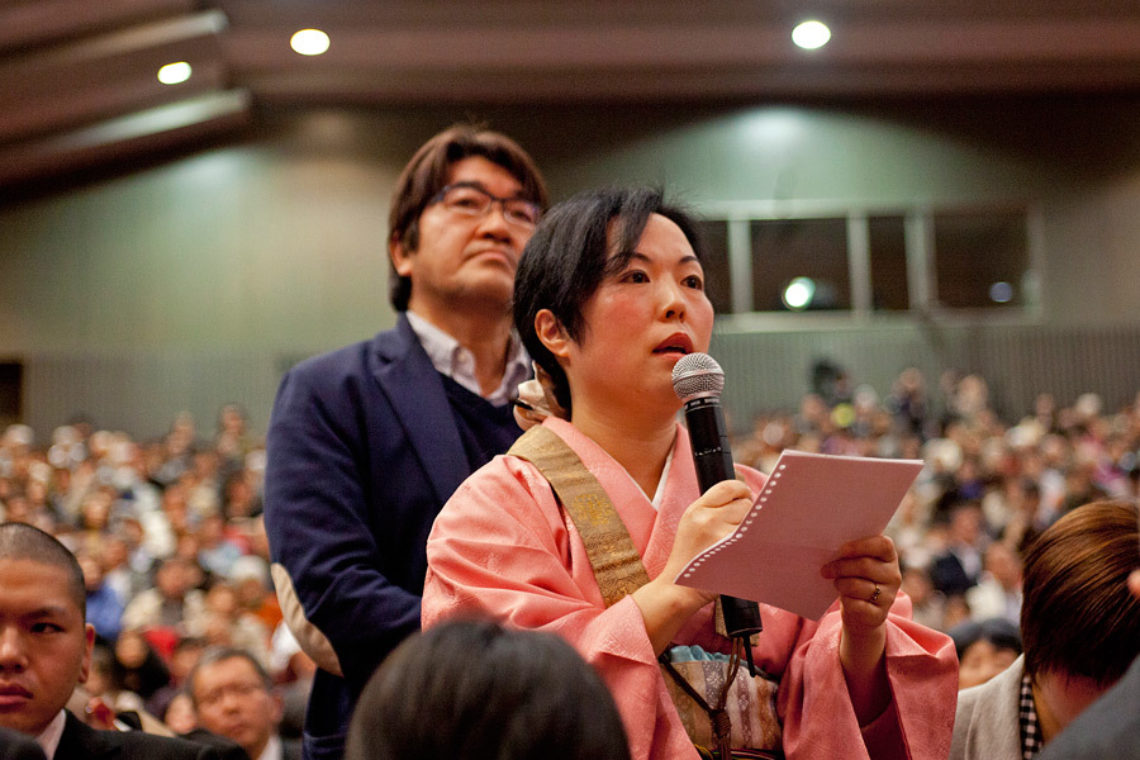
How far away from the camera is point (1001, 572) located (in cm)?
664

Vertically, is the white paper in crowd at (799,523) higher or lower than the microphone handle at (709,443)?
lower

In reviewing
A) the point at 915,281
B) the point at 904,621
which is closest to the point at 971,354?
the point at 915,281

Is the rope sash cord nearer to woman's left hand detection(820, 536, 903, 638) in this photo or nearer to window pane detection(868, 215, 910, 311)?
woman's left hand detection(820, 536, 903, 638)

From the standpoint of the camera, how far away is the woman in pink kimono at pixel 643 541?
1271 millimetres

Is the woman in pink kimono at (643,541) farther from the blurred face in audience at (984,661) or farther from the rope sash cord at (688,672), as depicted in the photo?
the blurred face in audience at (984,661)

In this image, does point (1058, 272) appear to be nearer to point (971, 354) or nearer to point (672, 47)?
point (971, 354)

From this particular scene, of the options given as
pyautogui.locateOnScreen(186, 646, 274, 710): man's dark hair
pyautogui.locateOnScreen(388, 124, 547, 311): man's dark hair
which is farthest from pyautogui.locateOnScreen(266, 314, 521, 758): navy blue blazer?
pyautogui.locateOnScreen(186, 646, 274, 710): man's dark hair

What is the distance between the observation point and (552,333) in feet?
5.11

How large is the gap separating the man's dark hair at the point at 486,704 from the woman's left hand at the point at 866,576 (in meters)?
0.53

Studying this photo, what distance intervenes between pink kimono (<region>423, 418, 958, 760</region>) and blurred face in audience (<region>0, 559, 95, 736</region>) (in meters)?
0.69

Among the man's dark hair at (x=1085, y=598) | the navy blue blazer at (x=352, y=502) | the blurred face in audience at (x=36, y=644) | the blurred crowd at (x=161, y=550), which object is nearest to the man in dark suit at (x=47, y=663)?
the blurred face in audience at (x=36, y=644)

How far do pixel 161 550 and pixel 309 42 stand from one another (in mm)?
5307

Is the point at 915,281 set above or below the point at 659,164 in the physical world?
below

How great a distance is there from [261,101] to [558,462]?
1182cm
